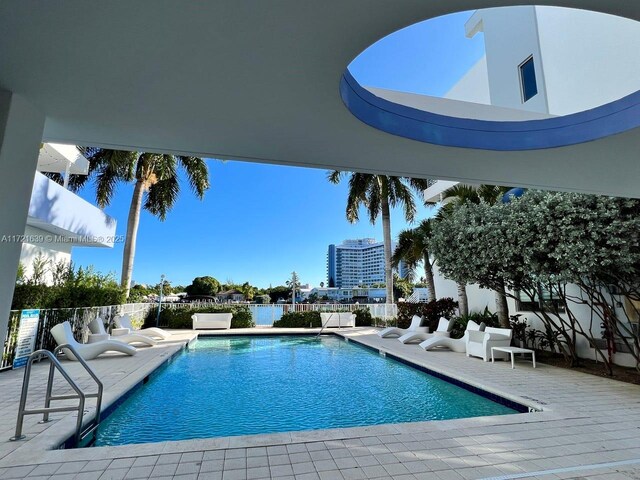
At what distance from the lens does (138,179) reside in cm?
1545

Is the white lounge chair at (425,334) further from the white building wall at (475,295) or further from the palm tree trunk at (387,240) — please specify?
the palm tree trunk at (387,240)

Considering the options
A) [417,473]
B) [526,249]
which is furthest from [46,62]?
[526,249]

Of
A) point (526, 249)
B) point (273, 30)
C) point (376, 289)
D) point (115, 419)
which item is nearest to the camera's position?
point (273, 30)

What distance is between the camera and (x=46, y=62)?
2.56 metres

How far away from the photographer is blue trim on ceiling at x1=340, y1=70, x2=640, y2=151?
11.5 ft

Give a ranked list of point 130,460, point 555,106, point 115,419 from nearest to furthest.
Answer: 1. point 130,460
2. point 115,419
3. point 555,106

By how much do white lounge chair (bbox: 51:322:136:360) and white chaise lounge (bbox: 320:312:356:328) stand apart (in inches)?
391

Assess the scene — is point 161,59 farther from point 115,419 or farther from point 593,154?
point 115,419

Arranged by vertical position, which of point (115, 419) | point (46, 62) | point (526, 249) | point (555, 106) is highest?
point (555, 106)

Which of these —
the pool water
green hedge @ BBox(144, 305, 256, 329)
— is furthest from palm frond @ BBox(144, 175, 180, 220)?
the pool water

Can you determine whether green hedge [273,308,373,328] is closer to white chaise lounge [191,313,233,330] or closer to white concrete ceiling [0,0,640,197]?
white chaise lounge [191,313,233,330]

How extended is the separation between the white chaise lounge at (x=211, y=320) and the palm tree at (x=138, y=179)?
10.6 ft

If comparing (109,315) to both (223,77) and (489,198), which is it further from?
(489,198)

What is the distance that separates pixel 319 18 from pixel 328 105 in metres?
0.96
